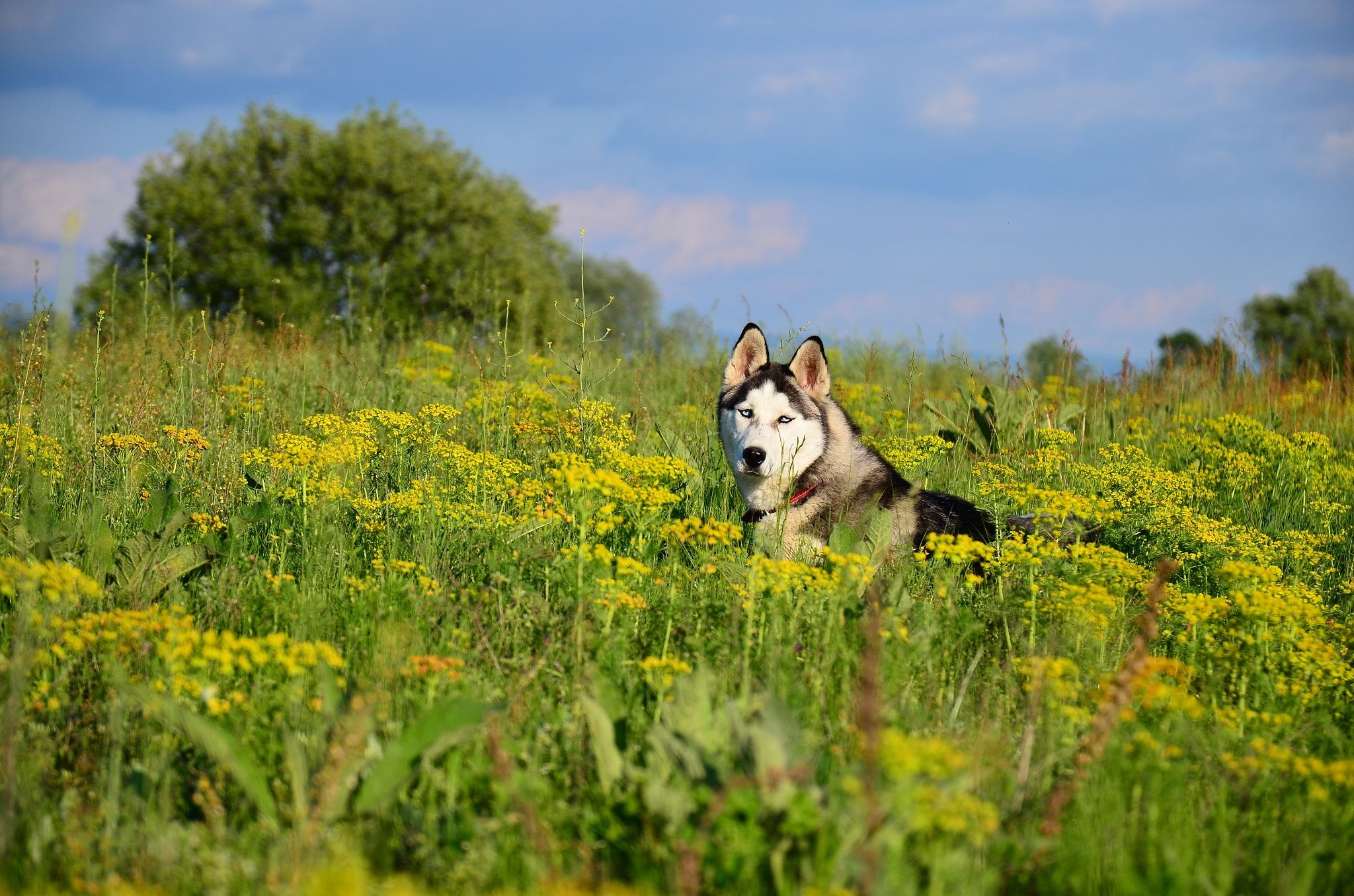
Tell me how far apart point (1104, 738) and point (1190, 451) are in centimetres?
648

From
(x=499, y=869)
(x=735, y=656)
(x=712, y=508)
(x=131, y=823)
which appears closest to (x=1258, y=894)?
(x=735, y=656)

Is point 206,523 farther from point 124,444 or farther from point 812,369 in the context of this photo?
point 812,369

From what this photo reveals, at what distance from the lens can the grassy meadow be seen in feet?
6.80

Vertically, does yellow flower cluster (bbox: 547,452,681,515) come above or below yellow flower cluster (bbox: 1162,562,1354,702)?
above

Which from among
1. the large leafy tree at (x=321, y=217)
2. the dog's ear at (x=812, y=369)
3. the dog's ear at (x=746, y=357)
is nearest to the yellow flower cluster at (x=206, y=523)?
the dog's ear at (x=746, y=357)

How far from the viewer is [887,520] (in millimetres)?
4629

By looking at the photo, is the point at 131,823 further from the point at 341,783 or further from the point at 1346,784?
the point at 1346,784

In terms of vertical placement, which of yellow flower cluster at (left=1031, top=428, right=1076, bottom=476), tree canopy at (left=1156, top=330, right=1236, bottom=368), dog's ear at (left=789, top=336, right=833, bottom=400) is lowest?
yellow flower cluster at (left=1031, top=428, right=1076, bottom=476)

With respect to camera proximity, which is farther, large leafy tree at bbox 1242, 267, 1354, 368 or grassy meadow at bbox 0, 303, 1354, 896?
large leafy tree at bbox 1242, 267, 1354, 368

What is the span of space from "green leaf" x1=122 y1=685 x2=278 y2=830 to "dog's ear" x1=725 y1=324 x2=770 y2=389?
4.20m

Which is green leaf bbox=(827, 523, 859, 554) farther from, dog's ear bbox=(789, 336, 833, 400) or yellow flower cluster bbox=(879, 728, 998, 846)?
yellow flower cluster bbox=(879, 728, 998, 846)

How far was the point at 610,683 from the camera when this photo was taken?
108 inches

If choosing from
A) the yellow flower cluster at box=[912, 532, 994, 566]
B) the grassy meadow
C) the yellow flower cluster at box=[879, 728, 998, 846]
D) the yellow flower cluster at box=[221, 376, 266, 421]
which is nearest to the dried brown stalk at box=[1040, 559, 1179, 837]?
the grassy meadow

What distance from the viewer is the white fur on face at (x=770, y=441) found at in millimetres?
5211
